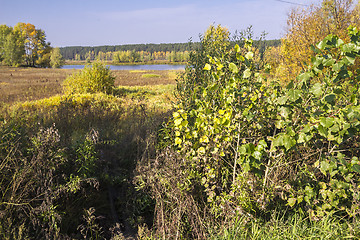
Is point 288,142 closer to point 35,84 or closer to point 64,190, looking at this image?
point 64,190

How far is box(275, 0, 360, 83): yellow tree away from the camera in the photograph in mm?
12570

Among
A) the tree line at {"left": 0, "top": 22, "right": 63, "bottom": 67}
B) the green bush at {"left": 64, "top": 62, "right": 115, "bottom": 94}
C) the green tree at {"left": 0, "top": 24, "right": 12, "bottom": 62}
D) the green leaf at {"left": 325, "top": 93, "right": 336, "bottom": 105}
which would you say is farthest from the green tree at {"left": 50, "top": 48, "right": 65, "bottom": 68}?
the green leaf at {"left": 325, "top": 93, "right": 336, "bottom": 105}

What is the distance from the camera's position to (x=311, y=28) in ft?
42.9

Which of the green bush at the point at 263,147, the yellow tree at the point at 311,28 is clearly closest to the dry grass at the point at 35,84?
the green bush at the point at 263,147

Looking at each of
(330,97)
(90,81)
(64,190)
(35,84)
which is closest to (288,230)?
(330,97)

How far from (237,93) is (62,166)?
8.40ft

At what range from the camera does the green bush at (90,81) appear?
13.3 metres

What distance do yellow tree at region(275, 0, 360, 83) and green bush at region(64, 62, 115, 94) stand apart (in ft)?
28.6

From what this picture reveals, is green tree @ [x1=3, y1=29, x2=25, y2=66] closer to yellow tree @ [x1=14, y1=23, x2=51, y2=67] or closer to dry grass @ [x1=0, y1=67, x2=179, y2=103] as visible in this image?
yellow tree @ [x1=14, y1=23, x2=51, y2=67]

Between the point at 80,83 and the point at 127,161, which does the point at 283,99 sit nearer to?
the point at 127,161

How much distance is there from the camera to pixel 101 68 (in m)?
13.8

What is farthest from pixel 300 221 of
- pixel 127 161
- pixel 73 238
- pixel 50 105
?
pixel 50 105

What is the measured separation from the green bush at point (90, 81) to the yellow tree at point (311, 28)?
343 inches

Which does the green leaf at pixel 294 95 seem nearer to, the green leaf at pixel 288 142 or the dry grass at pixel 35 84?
the green leaf at pixel 288 142
